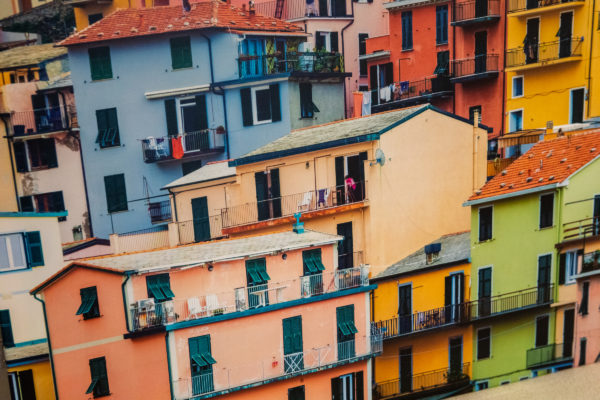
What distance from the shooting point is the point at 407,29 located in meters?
11.9

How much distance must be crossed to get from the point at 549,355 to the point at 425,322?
191 centimetres

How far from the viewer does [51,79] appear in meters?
9.34

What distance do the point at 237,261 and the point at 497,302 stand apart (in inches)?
156

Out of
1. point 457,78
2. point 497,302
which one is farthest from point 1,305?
point 457,78

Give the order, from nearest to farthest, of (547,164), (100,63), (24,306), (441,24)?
(24,306), (547,164), (100,63), (441,24)

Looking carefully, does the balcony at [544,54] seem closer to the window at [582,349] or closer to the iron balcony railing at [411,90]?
the iron balcony railing at [411,90]

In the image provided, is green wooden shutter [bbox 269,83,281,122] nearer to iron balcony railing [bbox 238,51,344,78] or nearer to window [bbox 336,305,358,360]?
iron balcony railing [bbox 238,51,344,78]

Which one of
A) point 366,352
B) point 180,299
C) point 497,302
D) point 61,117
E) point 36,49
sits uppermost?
point 36,49

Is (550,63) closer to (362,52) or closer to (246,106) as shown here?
(362,52)

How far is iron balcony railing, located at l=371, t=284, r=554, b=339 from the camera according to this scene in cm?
924

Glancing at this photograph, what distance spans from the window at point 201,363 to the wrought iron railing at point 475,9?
7299mm

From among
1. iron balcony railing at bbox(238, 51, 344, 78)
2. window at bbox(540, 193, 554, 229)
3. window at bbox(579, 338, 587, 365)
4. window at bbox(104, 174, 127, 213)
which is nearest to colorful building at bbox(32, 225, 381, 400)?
window at bbox(104, 174, 127, 213)

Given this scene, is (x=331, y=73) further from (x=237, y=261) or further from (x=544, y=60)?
(x=237, y=261)

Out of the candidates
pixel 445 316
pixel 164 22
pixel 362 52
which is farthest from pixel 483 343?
pixel 164 22
